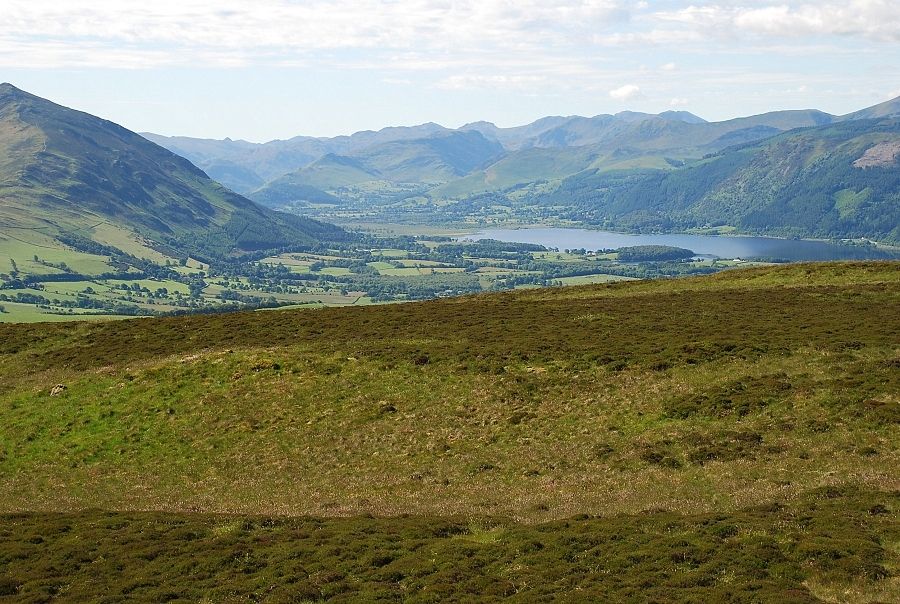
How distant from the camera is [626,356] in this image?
5541cm

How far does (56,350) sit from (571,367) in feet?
154

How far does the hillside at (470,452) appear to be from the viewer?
90.2ft

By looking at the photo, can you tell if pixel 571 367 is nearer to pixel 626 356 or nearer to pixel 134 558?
pixel 626 356

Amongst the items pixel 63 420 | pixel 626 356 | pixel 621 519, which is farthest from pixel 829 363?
pixel 63 420

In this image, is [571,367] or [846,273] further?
[846,273]

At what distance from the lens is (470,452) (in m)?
44.7

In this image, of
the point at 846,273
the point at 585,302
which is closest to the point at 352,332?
the point at 585,302

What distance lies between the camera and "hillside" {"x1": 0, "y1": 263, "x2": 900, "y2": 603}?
2750cm

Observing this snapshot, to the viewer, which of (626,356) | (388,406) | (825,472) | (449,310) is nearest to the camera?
(825,472)

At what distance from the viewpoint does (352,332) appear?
228 feet

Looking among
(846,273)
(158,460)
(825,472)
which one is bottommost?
(158,460)

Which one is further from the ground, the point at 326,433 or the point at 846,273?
the point at 846,273

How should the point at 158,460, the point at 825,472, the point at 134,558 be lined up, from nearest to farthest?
the point at 134,558 → the point at 825,472 → the point at 158,460

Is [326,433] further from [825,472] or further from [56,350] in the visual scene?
[56,350]
